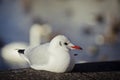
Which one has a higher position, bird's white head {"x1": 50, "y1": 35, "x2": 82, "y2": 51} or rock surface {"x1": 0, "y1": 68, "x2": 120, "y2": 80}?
bird's white head {"x1": 50, "y1": 35, "x2": 82, "y2": 51}

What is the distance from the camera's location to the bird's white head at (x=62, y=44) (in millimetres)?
1104

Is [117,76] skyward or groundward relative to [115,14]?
groundward

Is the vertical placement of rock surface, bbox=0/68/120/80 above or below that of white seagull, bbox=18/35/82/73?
below

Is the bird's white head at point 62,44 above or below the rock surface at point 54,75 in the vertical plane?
above

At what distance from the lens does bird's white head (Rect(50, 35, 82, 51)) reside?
1104 mm

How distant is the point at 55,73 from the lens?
111 centimetres

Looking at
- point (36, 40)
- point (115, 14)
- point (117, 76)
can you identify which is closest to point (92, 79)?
point (117, 76)

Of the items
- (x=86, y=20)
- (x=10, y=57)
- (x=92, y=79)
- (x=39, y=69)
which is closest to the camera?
(x=92, y=79)

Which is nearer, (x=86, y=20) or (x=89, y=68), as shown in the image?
(x=89, y=68)

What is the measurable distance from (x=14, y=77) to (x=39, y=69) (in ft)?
0.40

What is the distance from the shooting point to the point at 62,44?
1111mm

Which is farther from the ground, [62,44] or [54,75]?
[62,44]

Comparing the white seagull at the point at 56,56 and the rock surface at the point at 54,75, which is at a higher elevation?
the white seagull at the point at 56,56

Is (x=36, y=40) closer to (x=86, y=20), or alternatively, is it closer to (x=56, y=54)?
(x=86, y=20)
